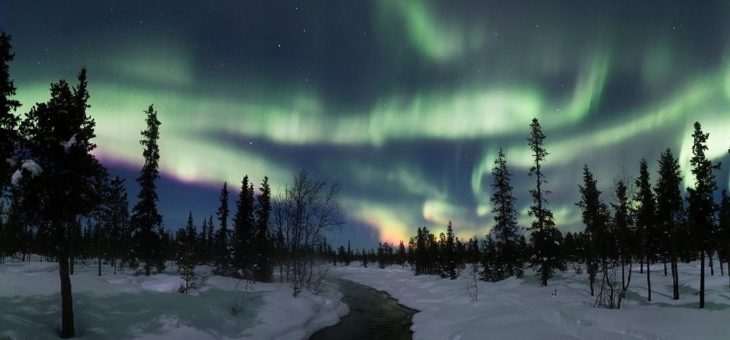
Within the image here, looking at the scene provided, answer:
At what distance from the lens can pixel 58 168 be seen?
17.8 m

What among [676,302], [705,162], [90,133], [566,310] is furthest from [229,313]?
[705,162]

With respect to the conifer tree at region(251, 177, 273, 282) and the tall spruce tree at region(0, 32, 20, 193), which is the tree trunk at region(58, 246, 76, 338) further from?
the conifer tree at region(251, 177, 273, 282)

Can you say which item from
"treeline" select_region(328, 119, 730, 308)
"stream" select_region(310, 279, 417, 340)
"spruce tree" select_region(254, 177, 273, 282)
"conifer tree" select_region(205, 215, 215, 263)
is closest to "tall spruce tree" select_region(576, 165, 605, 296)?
"treeline" select_region(328, 119, 730, 308)

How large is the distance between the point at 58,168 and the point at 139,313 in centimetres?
745

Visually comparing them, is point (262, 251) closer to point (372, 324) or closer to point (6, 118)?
point (372, 324)

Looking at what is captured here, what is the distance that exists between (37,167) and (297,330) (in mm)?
15106

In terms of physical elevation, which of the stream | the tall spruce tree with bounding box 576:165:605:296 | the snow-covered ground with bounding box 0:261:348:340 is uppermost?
the tall spruce tree with bounding box 576:165:605:296

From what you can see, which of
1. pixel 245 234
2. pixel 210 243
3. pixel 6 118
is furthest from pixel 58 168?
pixel 210 243

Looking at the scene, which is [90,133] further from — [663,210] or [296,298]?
[663,210]

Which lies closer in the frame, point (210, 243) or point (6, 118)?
point (6, 118)

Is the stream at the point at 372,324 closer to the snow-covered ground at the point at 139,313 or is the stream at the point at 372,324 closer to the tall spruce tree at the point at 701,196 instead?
the snow-covered ground at the point at 139,313

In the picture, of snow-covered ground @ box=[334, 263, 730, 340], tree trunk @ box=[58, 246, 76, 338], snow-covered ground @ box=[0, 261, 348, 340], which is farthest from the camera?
snow-covered ground @ box=[334, 263, 730, 340]

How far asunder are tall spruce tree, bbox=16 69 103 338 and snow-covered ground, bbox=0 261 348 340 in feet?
6.69

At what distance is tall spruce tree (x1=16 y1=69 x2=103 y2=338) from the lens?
17453mm
